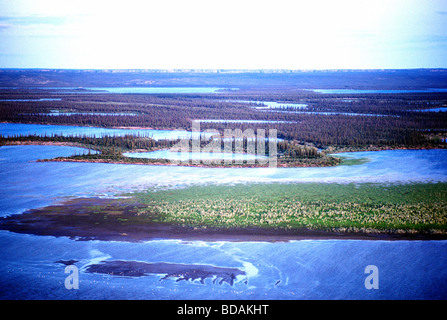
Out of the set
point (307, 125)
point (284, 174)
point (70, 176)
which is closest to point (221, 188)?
point (284, 174)

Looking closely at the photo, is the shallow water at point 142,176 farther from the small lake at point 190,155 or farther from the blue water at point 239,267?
the small lake at point 190,155

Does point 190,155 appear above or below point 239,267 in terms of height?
above

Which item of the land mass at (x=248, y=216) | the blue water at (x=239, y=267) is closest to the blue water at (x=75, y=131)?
the land mass at (x=248, y=216)

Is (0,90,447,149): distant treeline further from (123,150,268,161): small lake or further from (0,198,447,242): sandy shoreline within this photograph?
(0,198,447,242): sandy shoreline

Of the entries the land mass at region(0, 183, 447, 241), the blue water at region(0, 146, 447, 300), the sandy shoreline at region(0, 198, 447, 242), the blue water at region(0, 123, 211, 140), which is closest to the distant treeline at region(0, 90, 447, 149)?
the blue water at region(0, 123, 211, 140)

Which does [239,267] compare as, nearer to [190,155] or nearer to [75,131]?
[190,155]

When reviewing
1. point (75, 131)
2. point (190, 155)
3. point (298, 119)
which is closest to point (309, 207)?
Result: point (190, 155)

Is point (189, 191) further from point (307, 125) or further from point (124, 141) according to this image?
point (307, 125)
